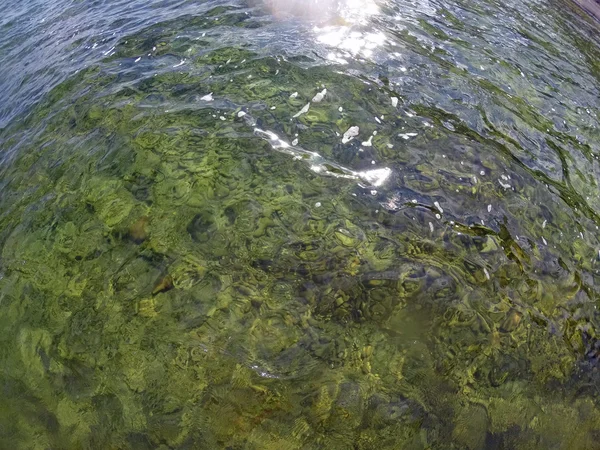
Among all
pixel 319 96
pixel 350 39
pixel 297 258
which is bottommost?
pixel 350 39

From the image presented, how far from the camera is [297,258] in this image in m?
3.19

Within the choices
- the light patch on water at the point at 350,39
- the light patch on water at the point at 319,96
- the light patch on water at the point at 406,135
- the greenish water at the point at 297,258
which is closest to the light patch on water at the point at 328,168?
the greenish water at the point at 297,258

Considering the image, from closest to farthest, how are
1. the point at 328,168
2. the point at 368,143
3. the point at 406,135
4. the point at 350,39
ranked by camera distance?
the point at 328,168
the point at 368,143
the point at 406,135
the point at 350,39

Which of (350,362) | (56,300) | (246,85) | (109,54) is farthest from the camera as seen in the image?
(109,54)

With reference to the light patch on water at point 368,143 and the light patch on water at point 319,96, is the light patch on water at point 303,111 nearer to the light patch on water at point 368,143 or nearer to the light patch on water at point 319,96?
the light patch on water at point 319,96

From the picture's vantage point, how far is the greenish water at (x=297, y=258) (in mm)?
2736

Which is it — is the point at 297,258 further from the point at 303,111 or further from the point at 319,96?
the point at 319,96

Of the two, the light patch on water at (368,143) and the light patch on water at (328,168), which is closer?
the light patch on water at (328,168)

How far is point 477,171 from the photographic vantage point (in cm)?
380

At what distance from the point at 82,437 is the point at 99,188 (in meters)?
1.89

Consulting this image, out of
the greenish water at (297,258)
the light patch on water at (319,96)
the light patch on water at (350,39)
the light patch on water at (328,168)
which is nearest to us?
→ the greenish water at (297,258)

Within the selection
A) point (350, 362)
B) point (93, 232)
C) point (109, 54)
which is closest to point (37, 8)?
point (109, 54)

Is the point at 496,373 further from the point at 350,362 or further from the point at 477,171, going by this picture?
the point at 477,171

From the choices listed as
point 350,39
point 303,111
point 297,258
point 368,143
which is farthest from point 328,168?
point 350,39
